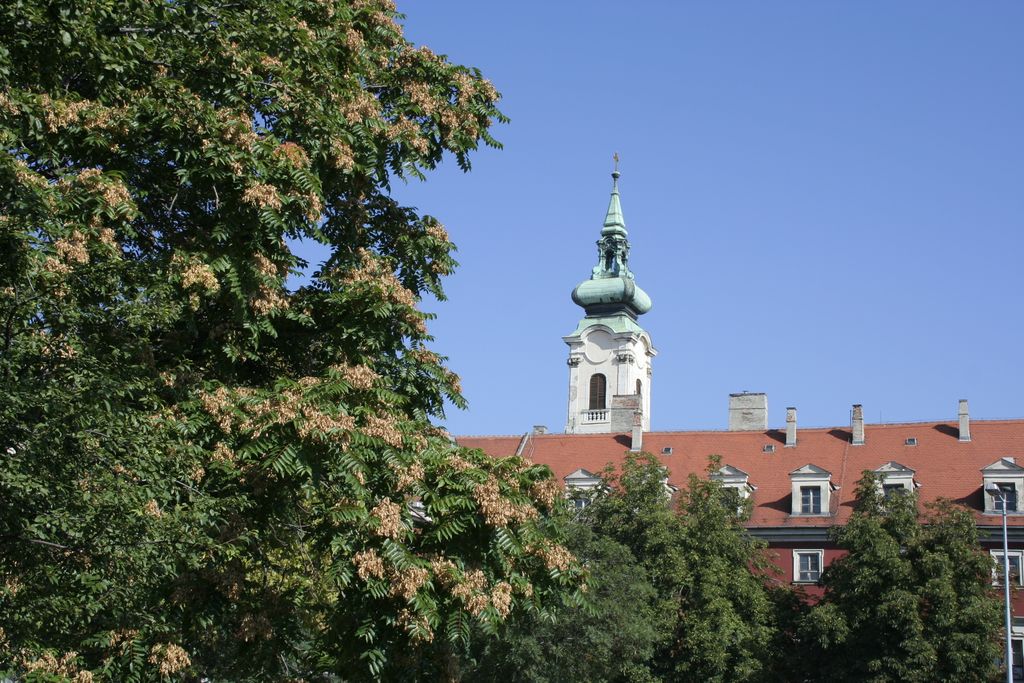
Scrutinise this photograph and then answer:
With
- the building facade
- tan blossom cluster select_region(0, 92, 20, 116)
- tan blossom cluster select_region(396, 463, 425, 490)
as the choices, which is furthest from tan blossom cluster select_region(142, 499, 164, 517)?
the building facade

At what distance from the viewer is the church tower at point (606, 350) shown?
273ft

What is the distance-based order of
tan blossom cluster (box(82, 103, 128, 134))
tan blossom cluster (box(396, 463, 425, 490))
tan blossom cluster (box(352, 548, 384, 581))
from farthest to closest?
tan blossom cluster (box(396, 463, 425, 490)) → tan blossom cluster (box(352, 548, 384, 581)) → tan blossom cluster (box(82, 103, 128, 134))

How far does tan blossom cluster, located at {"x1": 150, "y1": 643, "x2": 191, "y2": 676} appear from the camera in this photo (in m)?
14.2

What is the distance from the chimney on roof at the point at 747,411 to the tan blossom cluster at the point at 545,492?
49806 millimetres

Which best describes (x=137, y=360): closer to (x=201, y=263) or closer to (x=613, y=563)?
(x=201, y=263)

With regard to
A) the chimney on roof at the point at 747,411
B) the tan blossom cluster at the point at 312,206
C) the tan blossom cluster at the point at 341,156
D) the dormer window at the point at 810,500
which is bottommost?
the tan blossom cluster at the point at 312,206

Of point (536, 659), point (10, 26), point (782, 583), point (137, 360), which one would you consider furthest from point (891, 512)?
point (10, 26)

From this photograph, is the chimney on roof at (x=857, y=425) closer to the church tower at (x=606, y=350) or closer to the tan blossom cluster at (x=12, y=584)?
the church tower at (x=606, y=350)

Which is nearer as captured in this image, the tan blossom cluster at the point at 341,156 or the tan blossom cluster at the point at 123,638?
the tan blossom cluster at the point at 123,638

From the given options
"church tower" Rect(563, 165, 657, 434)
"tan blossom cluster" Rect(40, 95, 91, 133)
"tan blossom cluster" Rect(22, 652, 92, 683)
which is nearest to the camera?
"tan blossom cluster" Rect(22, 652, 92, 683)

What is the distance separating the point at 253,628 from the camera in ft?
50.6

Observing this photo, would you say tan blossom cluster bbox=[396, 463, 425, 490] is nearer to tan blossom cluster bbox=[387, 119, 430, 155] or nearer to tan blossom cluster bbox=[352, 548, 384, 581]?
tan blossom cluster bbox=[352, 548, 384, 581]

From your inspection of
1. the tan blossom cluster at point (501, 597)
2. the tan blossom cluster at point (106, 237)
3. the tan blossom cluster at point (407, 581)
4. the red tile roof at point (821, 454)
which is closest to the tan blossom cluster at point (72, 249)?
the tan blossom cluster at point (106, 237)

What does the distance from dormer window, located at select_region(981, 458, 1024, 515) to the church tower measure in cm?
2994
